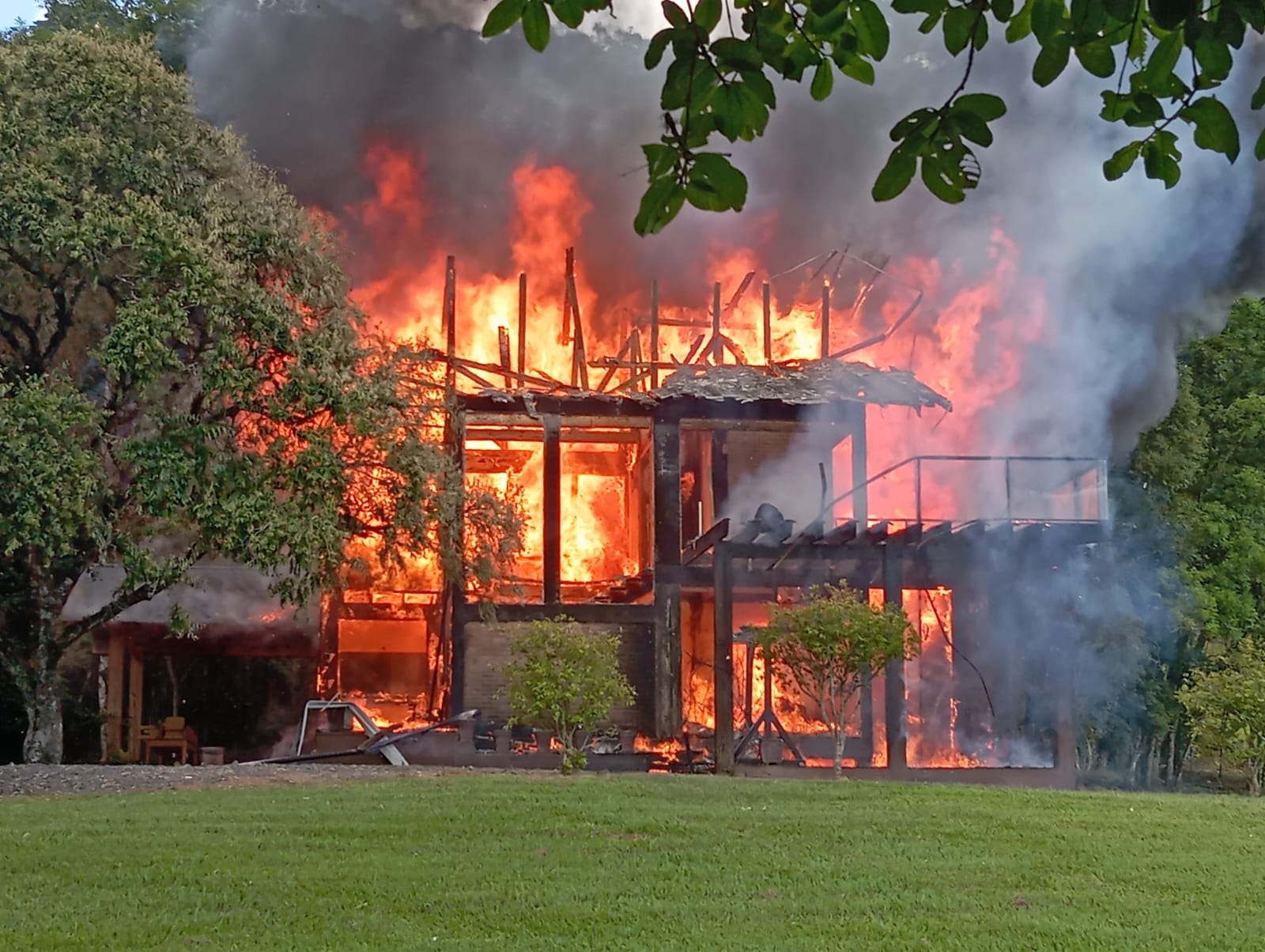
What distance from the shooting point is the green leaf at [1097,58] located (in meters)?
4.32

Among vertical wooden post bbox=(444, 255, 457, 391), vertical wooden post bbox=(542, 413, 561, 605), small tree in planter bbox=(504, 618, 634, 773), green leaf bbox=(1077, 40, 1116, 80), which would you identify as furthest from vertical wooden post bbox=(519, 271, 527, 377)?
green leaf bbox=(1077, 40, 1116, 80)

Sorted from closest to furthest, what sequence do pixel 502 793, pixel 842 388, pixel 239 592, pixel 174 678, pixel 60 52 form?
pixel 502 793, pixel 60 52, pixel 842 388, pixel 239 592, pixel 174 678

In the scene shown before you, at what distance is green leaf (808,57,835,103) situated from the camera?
4.49 m

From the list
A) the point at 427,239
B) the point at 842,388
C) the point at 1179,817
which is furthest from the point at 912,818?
the point at 427,239

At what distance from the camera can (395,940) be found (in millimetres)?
8297

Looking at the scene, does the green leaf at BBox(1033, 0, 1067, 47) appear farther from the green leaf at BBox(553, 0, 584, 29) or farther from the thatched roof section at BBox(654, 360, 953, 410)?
the thatched roof section at BBox(654, 360, 953, 410)

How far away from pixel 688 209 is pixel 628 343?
288 centimetres

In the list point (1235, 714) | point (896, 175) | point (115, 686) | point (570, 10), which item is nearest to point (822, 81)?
point (896, 175)

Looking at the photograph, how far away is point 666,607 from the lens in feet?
74.5

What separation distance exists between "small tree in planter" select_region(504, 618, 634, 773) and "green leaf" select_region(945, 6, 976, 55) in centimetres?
1270

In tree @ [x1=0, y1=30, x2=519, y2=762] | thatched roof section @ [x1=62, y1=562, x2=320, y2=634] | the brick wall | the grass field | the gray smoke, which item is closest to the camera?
the grass field

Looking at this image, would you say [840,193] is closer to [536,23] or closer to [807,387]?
[807,387]

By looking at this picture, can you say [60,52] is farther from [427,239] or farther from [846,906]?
[846,906]

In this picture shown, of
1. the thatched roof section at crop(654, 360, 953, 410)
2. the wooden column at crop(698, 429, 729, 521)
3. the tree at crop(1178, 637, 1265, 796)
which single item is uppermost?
the thatched roof section at crop(654, 360, 953, 410)
